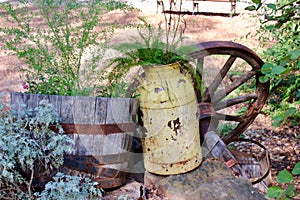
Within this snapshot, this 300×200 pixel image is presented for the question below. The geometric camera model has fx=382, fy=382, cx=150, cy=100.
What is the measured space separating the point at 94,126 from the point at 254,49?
11.7ft

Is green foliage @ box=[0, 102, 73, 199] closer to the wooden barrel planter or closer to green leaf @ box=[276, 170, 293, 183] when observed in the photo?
the wooden barrel planter

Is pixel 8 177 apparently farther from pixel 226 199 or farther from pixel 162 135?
pixel 226 199

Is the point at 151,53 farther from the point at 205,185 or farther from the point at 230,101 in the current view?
the point at 230,101

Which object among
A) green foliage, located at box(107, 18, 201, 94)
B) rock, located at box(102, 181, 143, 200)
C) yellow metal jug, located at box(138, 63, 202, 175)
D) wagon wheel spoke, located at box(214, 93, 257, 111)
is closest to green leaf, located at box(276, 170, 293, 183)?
yellow metal jug, located at box(138, 63, 202, 175)

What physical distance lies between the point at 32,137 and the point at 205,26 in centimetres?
573

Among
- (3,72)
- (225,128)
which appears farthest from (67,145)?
(3,72)

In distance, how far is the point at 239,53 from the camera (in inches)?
109

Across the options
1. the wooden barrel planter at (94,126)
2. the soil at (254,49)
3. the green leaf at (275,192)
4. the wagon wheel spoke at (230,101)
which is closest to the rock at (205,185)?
the wooden barrel planter at (94,126)

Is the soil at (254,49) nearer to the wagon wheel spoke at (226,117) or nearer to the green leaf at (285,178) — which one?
the wagon wheel spoke at (226,117)

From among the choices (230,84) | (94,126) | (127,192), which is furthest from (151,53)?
(230,84)

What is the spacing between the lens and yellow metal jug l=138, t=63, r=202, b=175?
2.07m

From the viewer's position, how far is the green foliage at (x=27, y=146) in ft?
6.75

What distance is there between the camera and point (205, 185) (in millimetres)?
2164

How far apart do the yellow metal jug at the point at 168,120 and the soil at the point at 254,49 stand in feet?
2.61
